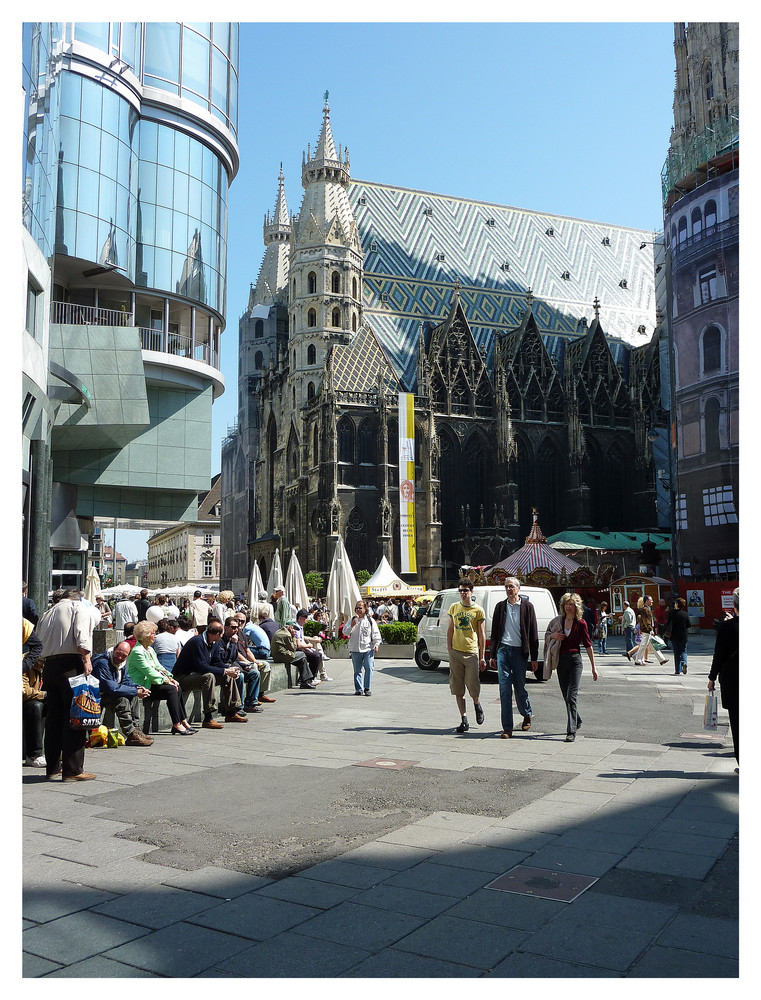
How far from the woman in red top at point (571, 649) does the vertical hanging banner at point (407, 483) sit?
129ft

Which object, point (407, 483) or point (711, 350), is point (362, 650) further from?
→ point (407, 483)

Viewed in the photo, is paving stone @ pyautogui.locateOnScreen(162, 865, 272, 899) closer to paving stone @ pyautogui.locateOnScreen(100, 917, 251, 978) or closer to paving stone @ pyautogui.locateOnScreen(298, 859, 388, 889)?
paving stone @ pyautogui.locateOnScreen(298, 859, 388, 889)

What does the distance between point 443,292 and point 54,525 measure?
3951 centimetres

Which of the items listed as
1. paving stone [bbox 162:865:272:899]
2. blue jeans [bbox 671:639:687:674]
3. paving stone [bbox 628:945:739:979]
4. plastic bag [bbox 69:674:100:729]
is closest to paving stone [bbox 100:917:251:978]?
paving stone [bbox 162:865:272:899]

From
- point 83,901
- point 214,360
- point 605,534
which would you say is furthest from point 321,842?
point 605,534

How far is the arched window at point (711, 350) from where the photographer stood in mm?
31578

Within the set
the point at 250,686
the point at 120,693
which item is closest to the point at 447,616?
the point at 250,686

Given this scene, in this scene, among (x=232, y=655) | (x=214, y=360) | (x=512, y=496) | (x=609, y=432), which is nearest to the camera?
(x=232, y=655)

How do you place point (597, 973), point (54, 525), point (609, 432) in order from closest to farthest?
point (597, 973) < point (54, 525) < point (609, 432)

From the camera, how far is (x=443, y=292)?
206 feet

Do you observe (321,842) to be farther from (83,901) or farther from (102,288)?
(102,288)

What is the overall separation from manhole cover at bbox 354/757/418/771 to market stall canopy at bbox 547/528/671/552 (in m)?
35.6

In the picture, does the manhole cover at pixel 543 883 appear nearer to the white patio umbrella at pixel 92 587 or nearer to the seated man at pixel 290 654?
the seated man at pixel 290 654

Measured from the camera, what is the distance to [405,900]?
430cm
